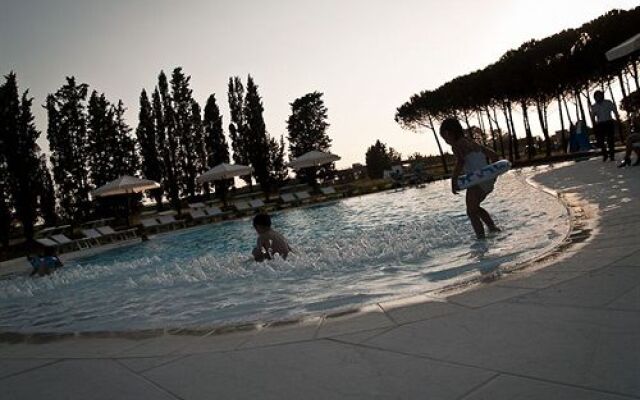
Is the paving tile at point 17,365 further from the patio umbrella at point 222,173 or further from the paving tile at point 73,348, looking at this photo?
the patio umbrella at point 222,173

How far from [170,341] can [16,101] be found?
26233 millimetres

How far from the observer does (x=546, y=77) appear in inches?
1192

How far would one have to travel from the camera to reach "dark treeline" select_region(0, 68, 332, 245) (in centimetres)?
2462

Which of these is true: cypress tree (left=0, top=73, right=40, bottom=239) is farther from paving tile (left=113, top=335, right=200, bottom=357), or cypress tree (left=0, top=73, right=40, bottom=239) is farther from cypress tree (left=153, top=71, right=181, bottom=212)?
paving tile (left=113, top=335, right=200, bottom=357)

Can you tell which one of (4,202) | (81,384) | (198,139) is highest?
(198,139)

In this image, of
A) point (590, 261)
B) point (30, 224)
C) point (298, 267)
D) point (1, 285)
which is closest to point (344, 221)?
point (298, 267)

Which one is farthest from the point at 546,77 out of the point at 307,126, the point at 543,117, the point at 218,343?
the point at 218,343

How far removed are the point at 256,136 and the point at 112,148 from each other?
11.6 metres

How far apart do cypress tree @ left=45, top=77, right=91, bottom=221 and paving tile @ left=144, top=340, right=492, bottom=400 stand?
32.8 meters

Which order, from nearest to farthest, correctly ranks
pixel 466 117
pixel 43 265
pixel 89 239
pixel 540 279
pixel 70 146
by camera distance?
pixel 540 279 → pixel 43 265 → pixel 89 239 → pixel 70 146 → pixel 466 117

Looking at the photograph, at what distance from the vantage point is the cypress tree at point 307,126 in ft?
167

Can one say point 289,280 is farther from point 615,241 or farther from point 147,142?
point 147,142

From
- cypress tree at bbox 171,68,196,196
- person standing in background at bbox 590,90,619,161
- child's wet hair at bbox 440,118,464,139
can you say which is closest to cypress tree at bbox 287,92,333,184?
cypress tree at bbox 171,68,196,196

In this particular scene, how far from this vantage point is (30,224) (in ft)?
80.9
